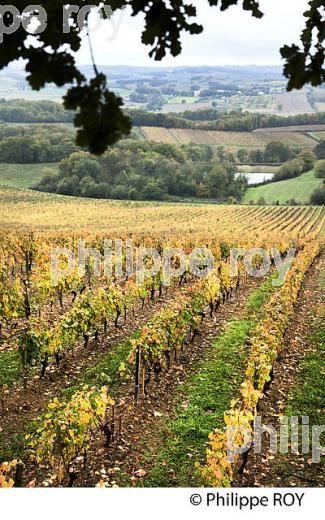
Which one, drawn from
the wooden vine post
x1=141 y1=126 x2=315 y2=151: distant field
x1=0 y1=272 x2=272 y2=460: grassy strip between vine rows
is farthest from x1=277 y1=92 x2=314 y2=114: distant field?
the wooden vine post

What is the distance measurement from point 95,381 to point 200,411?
6.92ft

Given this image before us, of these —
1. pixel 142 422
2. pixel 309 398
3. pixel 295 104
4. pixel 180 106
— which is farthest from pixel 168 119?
pixel 142 422

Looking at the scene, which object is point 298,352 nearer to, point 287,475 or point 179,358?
point 179,358

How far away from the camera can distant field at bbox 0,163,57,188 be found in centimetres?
7594

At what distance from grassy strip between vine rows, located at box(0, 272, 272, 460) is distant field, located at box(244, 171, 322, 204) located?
→ 209ft

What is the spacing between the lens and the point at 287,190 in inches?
2975

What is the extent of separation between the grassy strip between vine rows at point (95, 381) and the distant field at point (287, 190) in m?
63.8

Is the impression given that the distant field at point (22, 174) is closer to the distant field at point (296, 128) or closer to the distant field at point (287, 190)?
the distant field at point (287, 190)

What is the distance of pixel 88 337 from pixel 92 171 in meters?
66.3

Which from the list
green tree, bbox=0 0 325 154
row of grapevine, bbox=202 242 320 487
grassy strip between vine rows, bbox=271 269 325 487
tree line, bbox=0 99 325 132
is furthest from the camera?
tree line, bbox=0 99 325 132

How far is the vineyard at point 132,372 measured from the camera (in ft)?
20.5

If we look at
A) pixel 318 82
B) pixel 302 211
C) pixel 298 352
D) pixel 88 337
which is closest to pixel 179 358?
pixel 88 337

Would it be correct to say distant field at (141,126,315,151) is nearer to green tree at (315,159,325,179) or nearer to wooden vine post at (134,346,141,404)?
green tree at (315,159,325,179)

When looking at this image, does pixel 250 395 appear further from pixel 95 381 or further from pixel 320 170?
pixel 320 170
